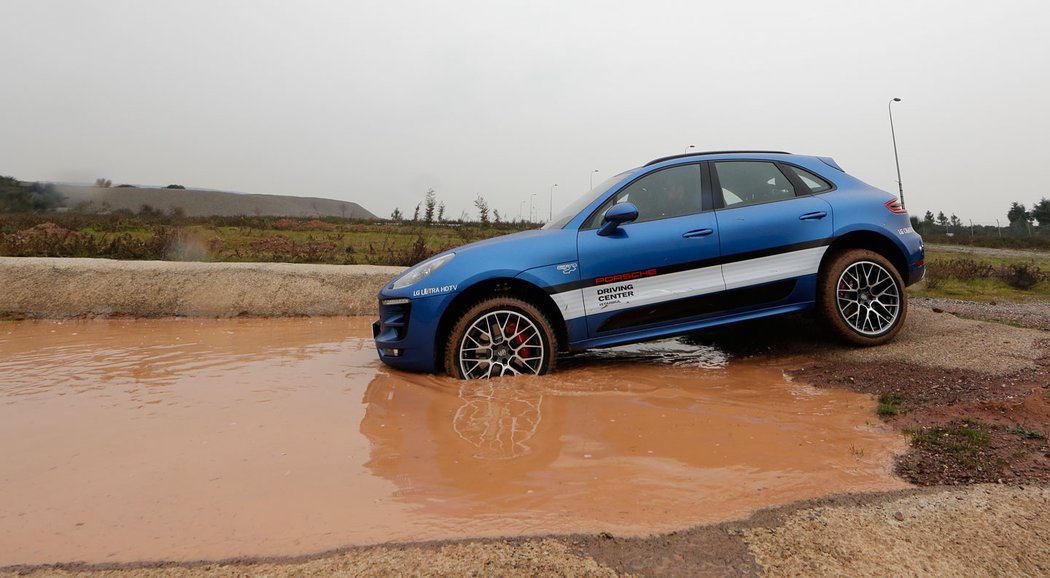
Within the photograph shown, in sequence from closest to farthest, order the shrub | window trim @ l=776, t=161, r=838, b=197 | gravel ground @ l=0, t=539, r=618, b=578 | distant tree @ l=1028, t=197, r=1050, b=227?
1. gravel ground @ l=0, t=539, r=618, b=578
2. window trim @ l=776, t=161, r=838, b=197
3. the shrub
4. distant tree @ l=1028, t=197, r=1050, b=227

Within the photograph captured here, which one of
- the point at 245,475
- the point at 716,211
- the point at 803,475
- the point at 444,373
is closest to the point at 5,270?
the point at 444,373

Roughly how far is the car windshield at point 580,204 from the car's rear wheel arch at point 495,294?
24.6 inches

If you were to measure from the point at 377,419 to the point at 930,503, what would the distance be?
2818mm

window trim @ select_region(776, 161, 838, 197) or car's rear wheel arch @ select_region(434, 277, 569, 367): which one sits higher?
window trim @ select_region(776, 161, 838, 197)

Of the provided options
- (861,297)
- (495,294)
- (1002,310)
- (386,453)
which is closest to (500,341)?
(495,294)

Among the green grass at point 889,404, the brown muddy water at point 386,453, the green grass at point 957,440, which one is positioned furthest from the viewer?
the green grass at point 889,404

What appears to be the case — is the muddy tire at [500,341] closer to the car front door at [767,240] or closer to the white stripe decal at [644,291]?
the white stripe decal at [644,291]

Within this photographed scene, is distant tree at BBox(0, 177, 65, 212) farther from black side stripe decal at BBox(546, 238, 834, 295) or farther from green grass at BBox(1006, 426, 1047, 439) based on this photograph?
green grass at BBox(1006, 426, 1047, 439)

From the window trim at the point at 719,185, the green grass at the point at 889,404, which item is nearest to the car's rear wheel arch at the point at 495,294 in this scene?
the window trim at the point at 719,185

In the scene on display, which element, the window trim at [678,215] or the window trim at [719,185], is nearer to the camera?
the window trim at [678,215]

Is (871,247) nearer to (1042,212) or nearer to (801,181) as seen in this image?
(801,181)

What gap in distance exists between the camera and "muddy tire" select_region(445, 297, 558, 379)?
471cm

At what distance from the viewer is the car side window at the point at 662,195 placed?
→ 5.08 m

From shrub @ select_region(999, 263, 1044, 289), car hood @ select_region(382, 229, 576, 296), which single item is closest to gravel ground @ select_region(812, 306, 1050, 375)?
car hood @ select_region(382, 229, 576, 296)
